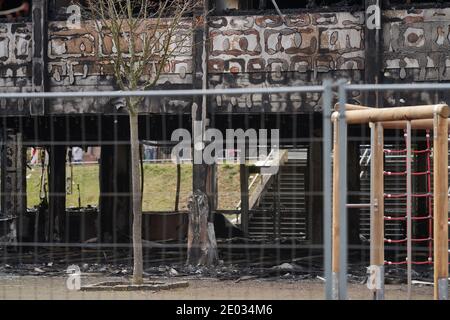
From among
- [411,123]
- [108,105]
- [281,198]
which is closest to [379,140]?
[411,123]

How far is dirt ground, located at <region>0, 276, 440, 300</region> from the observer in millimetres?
12914

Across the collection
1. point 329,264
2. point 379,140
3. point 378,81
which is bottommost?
point 329,264

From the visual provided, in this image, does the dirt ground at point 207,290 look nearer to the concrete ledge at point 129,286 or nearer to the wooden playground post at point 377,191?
the concrete ledge at point 129,286

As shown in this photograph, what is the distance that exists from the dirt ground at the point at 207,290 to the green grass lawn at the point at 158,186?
29.6 ft

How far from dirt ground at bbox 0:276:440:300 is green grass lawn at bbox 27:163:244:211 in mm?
9025

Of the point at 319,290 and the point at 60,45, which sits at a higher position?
the point at 60,45

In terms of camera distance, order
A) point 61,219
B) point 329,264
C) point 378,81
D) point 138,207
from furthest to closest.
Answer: point 61,219 → point 378,81 → point 138,207 → point 329,264

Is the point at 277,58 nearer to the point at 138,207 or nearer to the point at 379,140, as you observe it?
the point at 138,207

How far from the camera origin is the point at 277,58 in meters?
18.0

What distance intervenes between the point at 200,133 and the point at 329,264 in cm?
995

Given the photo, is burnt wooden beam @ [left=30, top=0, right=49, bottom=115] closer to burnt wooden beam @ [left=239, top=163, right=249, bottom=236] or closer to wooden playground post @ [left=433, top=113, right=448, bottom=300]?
burnt wooden beam @ [left=239, top=163, right=249, bottom=236]

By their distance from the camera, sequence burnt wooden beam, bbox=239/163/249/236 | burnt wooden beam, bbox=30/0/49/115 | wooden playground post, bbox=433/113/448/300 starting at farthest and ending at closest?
burnt wooden beam, bbox=239/163/249/236 < burnt wooden beam, bbox=30/0/49/115 < wooden playground post, bbox=433/113/448/300

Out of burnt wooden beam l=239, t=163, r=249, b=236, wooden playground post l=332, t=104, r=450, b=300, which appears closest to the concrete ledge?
wooden playground post l=332, t=104, r=450, b=300

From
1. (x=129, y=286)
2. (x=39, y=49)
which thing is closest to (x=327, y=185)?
(x=129, y=286)
